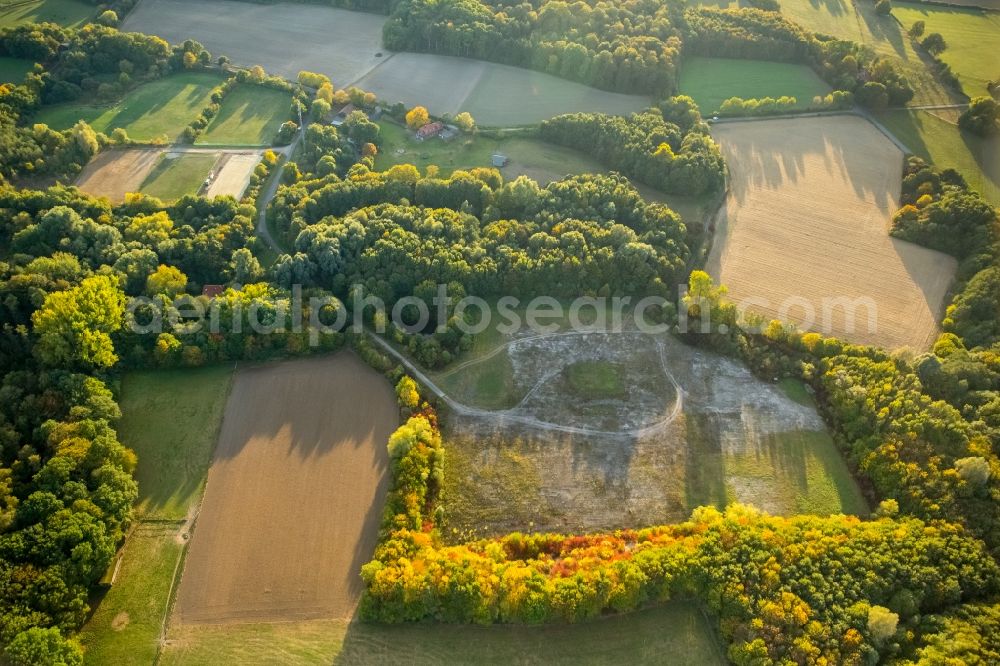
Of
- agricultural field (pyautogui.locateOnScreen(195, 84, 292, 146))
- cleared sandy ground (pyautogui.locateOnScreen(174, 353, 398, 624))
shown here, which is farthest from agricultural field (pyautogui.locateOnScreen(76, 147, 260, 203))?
cleared sandy ground (pyautogui.locateOnScreen(174, 353, 398, 624))

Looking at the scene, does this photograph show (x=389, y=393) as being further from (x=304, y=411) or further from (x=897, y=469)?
(x=897, y=469)

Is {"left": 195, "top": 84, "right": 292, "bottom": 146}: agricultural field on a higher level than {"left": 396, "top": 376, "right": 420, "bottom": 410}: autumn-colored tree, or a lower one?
higher

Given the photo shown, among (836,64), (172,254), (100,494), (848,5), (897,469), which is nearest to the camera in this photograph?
(100,494)

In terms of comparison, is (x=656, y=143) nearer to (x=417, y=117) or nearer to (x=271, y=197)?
(x=417, y=117)

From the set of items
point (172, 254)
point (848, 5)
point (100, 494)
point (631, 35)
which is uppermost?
→ point (848, 5)

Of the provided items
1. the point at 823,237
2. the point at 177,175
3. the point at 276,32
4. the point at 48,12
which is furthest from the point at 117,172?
the point at 823,237

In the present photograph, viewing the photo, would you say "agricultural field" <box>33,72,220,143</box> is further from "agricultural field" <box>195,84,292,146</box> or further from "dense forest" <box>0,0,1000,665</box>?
"agricultural field" <box>195,84,292,146</box>

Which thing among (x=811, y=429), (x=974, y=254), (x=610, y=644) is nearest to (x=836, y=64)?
(x=974, y=254)
